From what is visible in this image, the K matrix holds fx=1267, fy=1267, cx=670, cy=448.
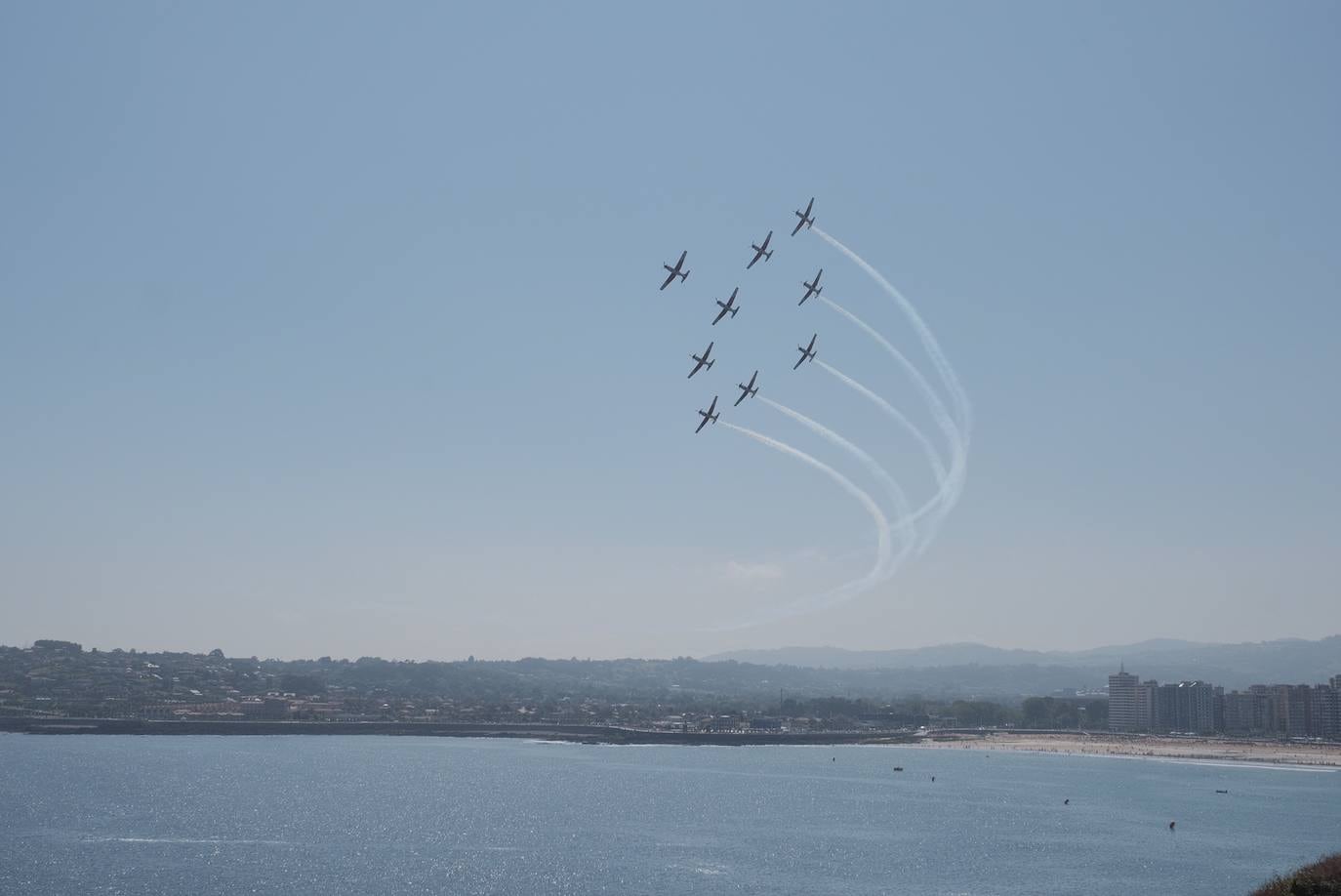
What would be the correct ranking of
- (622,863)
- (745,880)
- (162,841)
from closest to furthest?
(745,880)
(622,863)
(162,841)

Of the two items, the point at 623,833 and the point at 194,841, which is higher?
the point at 623,833

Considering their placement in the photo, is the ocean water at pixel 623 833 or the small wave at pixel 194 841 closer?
the ocean water at pixel 623 833

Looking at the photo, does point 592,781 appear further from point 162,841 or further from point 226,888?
point 226,888

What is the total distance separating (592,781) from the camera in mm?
177250

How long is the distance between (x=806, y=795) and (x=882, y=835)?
127 feet

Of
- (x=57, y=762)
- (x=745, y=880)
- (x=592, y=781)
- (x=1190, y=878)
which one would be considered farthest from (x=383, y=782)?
(x=1190, y=878)

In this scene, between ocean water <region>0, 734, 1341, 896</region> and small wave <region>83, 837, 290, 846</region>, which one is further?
small wave <region>83, 837, 290, 846</region>

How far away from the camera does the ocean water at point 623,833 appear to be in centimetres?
9669

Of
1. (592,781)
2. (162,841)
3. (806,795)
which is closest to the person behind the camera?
(162,841)

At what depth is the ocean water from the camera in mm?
96688

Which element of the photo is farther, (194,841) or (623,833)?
(623,833)

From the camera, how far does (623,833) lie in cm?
12169

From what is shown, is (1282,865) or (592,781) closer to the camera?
(1282,865)

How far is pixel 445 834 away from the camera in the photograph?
12131 centimetres
